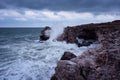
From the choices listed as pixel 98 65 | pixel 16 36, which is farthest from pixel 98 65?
pixel 16 36

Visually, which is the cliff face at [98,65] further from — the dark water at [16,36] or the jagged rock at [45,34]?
the dark water at [16,36]

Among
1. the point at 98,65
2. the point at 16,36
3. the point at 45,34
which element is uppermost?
the point at 98,65

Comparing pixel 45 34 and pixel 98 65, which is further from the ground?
pixel 98 65

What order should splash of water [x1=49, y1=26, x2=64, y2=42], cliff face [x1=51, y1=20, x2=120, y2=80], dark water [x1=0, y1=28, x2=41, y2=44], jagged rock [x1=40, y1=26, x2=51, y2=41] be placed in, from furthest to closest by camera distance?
1. dark water [x1=0, y1=28, x2=41, y2=44]
2. jagged rock [x1=40, y1=26, x2=51, y2=41]
3. splash of water [x1=49, y1=26, x2=64, y2=42]
4. cliff face [x1=51, y1=20, x2=120, y2=80]

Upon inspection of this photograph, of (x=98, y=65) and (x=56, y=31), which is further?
(x=56, y=31)

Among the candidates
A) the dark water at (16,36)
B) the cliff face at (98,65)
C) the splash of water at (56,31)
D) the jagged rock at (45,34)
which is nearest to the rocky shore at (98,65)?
the cliff face at (98,65)

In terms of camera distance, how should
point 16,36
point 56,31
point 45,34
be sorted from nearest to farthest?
point 56,31
point 45,34
point 16,36

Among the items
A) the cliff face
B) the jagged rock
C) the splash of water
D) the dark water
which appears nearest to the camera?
the cliff face

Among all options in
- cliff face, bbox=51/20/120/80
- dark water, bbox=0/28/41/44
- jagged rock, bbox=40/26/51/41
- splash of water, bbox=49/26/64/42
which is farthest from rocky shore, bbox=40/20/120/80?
dark water, bbox=0/28/41/44

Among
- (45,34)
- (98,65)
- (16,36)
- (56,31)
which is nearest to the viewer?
(98,65)

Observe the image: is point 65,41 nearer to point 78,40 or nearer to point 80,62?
point 78,40

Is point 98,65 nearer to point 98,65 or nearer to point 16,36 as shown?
point 98,65

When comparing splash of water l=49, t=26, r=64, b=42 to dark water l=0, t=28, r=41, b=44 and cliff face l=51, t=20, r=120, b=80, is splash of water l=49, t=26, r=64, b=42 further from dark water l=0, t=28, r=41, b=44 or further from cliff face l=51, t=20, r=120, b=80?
cliff face l=51, t=20, r=120, b=80

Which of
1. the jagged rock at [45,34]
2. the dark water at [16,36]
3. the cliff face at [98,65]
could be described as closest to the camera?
the cliff face at [98,65]
